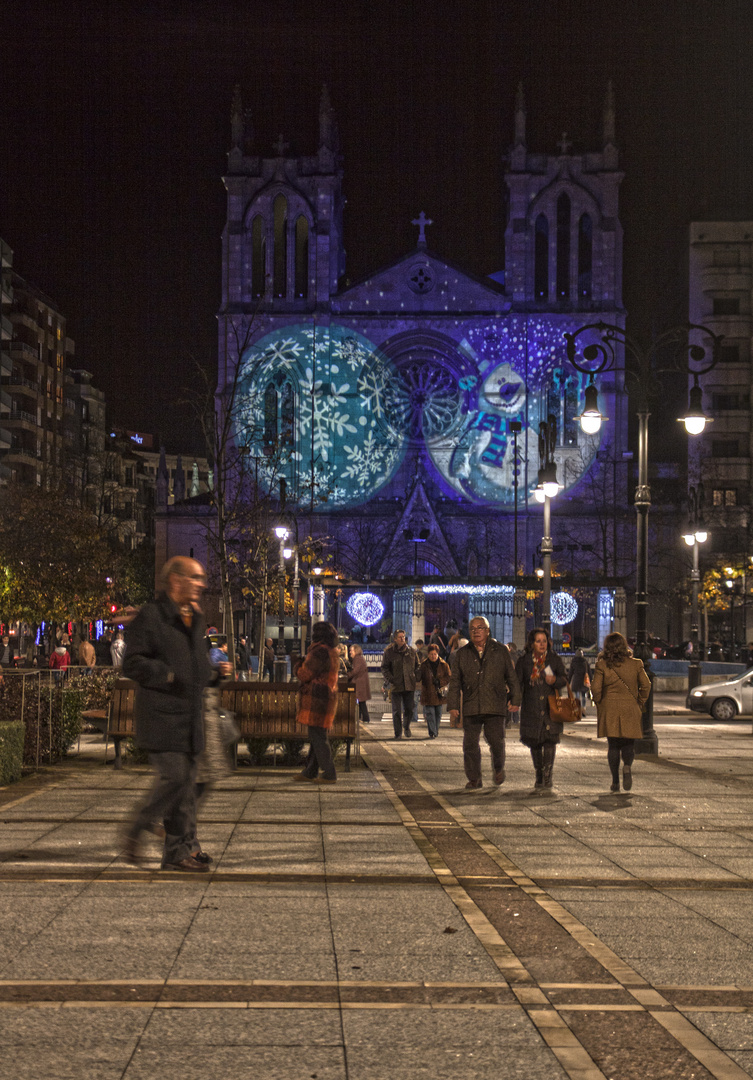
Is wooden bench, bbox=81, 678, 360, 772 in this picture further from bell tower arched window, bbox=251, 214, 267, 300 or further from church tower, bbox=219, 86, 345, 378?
bell tower arched window, bbox=251, 214, 267, 300

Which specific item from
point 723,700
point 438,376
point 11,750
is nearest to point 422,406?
point 438,376

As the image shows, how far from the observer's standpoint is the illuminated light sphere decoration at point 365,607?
46.3 meters

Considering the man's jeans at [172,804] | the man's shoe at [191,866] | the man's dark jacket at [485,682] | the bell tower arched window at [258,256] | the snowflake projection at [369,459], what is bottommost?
the man's shoe at [191,866]

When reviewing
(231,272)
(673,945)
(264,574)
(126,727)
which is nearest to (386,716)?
(264,574)

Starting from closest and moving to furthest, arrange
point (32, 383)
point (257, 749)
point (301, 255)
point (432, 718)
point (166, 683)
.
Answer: point (166, 683), point (257, 749), point (432, 718), point (301, 255), point (32, 383)

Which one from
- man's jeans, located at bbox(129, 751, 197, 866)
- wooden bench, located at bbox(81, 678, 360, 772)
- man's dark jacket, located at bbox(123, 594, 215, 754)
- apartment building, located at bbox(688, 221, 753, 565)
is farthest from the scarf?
apartment building, located at bbox(688, 221, 753, 565)

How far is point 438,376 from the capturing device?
63750 mm

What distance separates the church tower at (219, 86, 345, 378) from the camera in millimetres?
64000

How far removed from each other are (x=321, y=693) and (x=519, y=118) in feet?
190

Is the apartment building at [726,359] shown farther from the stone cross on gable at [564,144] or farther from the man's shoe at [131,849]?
the man's shoe at [131,849]

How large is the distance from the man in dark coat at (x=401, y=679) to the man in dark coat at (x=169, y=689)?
1307cm

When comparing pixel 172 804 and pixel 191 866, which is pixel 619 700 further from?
pixel 172 804

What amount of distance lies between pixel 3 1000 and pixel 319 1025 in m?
1.14

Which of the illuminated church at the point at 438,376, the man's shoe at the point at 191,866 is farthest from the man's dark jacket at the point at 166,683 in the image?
the illuminated church at the point at 438,376
